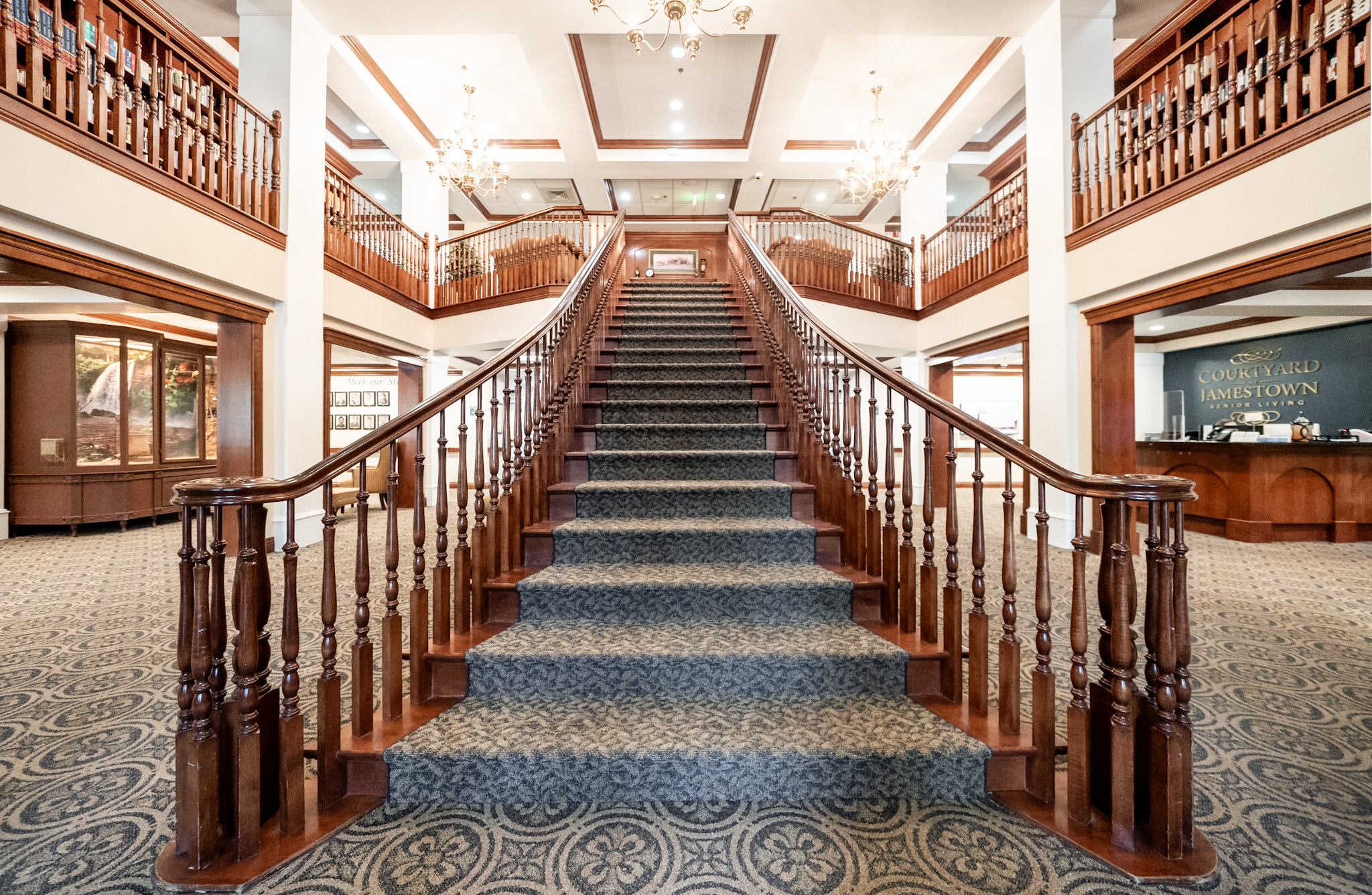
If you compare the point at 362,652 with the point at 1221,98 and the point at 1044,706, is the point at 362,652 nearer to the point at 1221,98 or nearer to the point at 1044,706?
the point at 1044,706

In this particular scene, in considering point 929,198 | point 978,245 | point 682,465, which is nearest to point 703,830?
point 682,465

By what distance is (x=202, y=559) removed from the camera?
1355 millimetres

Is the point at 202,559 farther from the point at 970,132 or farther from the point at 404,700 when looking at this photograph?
the point at 970,132

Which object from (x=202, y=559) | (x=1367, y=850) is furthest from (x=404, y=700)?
(x=1367, y=850)

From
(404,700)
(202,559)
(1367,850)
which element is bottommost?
(1367,850)

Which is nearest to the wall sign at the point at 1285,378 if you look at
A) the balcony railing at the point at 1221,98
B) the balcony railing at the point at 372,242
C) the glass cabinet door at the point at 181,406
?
the balcony railing at the point at 1221,98

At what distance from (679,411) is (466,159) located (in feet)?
18.0

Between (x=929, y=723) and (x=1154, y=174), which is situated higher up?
(x=1154, y=174)

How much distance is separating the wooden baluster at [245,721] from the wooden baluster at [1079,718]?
2.13 m

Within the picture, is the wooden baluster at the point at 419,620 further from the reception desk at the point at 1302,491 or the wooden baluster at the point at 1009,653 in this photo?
the reception desk at the point at 1302,491

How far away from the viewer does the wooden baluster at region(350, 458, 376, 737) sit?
162 centimetres

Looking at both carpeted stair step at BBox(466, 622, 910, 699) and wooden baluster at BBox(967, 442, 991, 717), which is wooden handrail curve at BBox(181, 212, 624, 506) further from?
wooden baluster at BBox(967, 442, 991, 717)

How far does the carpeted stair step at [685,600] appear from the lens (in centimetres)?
214

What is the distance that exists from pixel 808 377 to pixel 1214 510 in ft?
18.1
